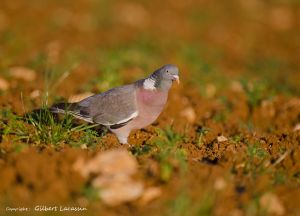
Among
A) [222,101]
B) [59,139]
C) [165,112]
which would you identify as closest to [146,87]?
[59,139]

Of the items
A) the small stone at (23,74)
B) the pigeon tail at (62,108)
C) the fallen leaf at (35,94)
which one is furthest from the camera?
the small stone at (23,74)

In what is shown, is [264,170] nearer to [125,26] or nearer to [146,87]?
[146,87]

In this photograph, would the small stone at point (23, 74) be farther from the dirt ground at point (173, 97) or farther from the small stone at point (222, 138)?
the small stone at point (222, 138)

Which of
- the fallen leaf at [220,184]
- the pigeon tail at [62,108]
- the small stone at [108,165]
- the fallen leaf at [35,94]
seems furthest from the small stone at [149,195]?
the fallen leaf at [35,94]

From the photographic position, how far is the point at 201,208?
379 centimetres

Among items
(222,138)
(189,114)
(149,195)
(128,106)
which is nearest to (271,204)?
(149,195)

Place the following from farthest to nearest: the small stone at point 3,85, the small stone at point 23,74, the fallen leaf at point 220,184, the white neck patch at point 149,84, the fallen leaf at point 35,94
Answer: the small stone at point 23,74 < the small stone at point 3,85 < the fallen leaf at point 35,94 < the white neck patch at point 149,84 < the fallen leaf at point 220,184

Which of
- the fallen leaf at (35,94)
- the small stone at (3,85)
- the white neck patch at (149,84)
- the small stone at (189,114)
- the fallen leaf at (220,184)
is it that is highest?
the white neck patch at (149,84)

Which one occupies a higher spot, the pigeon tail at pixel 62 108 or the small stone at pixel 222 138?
the pigeon tail at pixel 62 108

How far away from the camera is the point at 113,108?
5.57 m

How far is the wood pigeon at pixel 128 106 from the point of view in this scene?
549cm

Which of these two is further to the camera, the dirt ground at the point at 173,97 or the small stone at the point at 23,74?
A: the small stone at the point at 23,74

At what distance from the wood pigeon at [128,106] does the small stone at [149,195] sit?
1.51 m

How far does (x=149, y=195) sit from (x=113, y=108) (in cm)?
173
